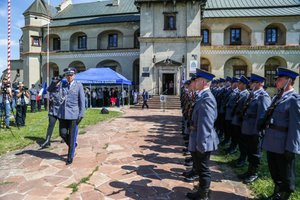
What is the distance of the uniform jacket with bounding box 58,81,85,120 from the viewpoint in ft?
20.8

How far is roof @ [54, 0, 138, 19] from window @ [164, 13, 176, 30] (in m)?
10.1

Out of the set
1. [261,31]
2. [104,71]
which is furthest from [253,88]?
[261,31]

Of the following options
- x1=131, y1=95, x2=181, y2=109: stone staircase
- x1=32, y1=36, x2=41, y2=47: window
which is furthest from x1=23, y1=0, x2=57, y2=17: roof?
x1=131, y1=95, x2=181, y2=109: stone staircase

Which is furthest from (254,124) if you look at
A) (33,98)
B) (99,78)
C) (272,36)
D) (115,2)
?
(115,2)

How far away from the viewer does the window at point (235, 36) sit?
107 feet

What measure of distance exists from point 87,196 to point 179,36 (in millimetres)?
24649

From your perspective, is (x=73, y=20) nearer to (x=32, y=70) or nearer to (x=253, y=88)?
(x=32, y=70)

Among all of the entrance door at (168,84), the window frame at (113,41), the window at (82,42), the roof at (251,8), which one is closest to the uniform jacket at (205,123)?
the entrance door at (168,84)

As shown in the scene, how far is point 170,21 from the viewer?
27625 millimetres

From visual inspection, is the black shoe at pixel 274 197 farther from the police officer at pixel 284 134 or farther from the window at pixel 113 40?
the window at pixel 113 40

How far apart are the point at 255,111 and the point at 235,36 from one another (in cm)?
2947

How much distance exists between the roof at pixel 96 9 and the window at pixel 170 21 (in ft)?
33.0

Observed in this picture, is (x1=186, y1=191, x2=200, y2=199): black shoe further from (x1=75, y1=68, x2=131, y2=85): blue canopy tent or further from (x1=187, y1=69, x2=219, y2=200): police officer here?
(x1=75, y1=68, x2=131, y2=85): blue canopy tent

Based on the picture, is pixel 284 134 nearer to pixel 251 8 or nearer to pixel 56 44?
pixel 251 8
